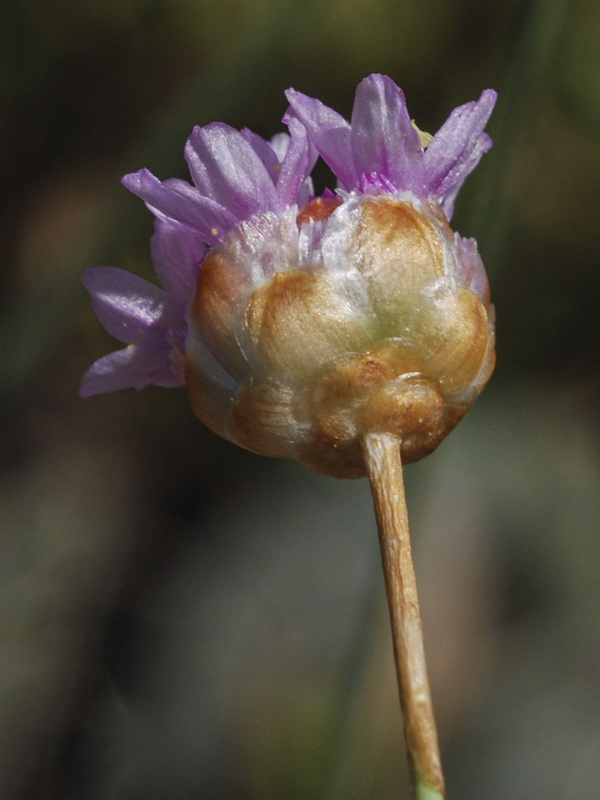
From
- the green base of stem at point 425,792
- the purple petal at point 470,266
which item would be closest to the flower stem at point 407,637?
the green base of stem at point 425,792

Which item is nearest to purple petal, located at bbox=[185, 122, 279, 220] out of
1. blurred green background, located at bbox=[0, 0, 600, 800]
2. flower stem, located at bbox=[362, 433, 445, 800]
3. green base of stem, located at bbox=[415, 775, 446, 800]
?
flower stem, located at bbox=[362, 433, 445, 800]

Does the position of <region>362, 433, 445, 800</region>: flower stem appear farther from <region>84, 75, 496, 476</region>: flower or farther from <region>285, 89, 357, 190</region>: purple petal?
<region>285, 89, 357, 190</region>: purple petal

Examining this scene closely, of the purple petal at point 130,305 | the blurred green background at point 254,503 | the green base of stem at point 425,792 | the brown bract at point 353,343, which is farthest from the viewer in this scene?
the blurred green background at point 254,503

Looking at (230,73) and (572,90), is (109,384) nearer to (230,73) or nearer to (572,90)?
(230,73)

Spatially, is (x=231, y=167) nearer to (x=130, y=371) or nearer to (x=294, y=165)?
(x=294, y=165)

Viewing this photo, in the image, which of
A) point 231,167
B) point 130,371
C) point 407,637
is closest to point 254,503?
point 130,371

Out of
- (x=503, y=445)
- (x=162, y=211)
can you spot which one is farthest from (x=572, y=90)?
(x=162, y=211)

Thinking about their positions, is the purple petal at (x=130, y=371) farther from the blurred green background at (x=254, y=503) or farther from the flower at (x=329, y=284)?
the blurred green background at (x=254, y=503)
